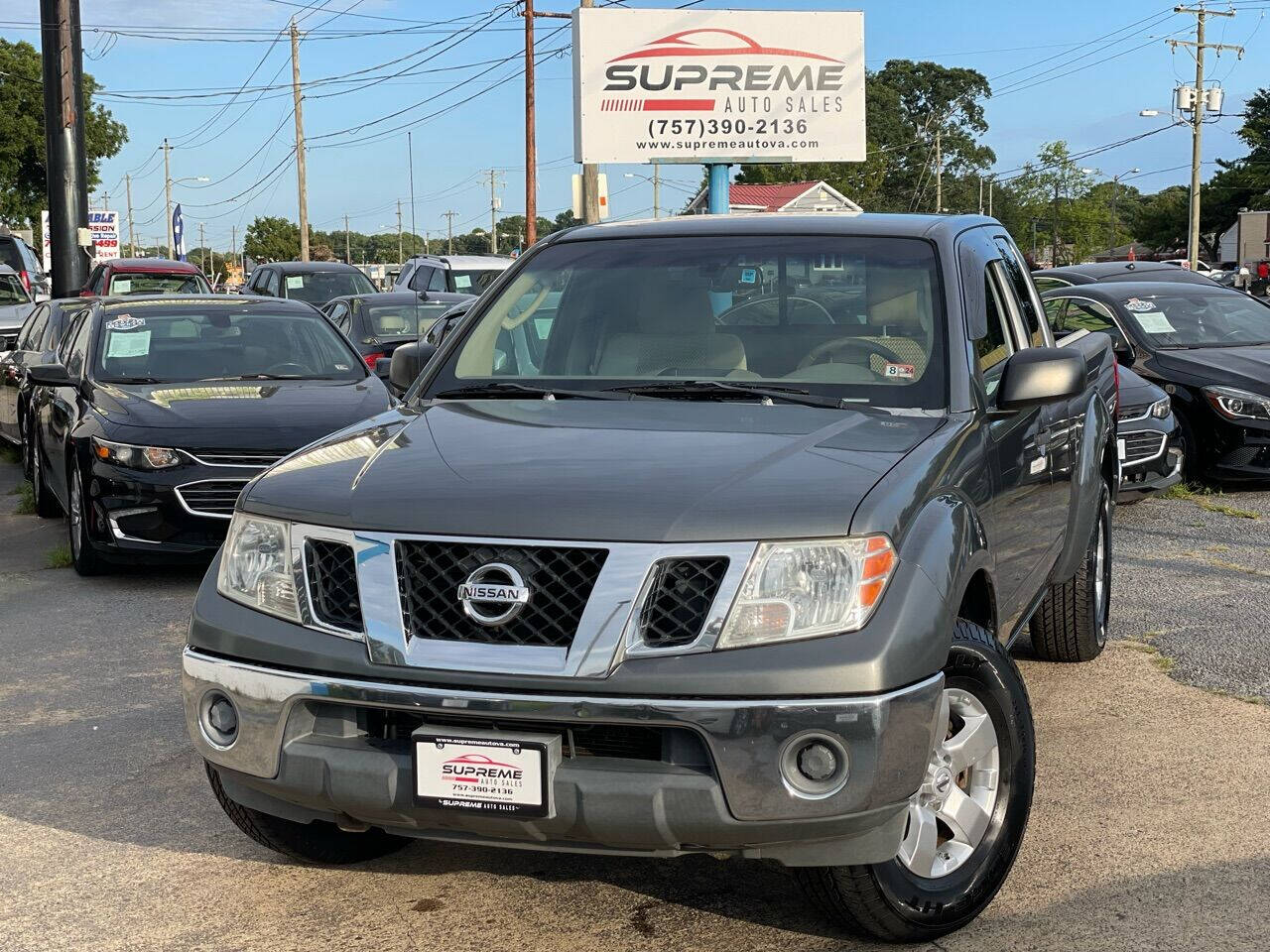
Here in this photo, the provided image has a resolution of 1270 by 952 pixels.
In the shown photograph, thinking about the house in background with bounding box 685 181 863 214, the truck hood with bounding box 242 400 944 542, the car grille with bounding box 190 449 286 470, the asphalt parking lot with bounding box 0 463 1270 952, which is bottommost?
the asphalt parking lot with bounding box 0 463 1270 952

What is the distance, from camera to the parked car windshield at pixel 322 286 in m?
22.9

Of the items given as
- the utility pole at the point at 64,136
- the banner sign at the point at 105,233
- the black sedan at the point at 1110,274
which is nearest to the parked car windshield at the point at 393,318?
the black sedan at the point at 1110,274

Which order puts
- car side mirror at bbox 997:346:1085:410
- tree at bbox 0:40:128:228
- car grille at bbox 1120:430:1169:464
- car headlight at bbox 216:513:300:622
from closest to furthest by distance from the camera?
car headlight at bbox 216:513:300:622
car side mirror at bbox 997:346:1085:410
car grille at bbox 1120:430:1169:464
tree at bbox 0:40:128:228

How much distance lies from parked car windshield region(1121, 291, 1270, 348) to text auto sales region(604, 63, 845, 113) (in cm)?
1706

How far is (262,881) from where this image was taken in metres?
4.09

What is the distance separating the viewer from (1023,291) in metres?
5.81

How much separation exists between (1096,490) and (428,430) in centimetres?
301

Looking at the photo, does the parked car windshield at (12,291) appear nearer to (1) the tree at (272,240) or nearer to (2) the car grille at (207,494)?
(2) the car grille at (207,494)

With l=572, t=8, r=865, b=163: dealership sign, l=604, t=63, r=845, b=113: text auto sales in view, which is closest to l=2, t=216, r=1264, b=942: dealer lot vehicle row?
l=572, t=8, r=865, b=163: dealership sign

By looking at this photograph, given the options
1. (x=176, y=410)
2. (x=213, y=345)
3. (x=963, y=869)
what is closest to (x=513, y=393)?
(x=963, y=869)

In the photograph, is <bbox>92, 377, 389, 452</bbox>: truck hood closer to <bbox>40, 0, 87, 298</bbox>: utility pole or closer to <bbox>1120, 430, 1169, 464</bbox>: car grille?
<bbox>1120, 430, 1169, 464</bbox>: car grille

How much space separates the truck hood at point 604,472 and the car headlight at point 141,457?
418 centimetres

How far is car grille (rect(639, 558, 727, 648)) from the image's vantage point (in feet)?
10.4

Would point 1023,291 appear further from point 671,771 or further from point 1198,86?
point 1198,86
